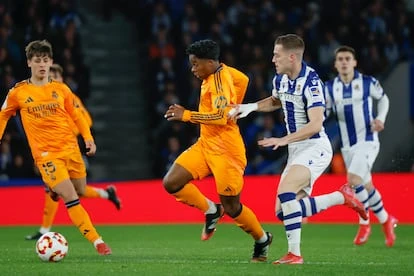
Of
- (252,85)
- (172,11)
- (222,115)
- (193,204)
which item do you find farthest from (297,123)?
(172,11)

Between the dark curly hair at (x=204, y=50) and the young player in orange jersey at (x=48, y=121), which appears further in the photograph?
the young player in orange jersey at (x=48, y=121)

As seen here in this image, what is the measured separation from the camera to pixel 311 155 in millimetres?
8820

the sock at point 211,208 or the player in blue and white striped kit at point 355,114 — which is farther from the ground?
the player in blue and white striped kit at point 355,114

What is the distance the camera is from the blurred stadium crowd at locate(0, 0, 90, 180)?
15703 millimetres

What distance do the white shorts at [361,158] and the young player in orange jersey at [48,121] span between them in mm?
3127

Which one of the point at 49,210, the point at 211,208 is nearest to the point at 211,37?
the point at 49,210

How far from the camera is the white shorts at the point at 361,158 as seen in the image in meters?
11.5

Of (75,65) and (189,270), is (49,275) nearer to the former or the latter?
(189,270)

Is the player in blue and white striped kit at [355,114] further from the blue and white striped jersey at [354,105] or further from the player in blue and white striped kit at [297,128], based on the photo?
the player in blue and white striped kit at [297,128]

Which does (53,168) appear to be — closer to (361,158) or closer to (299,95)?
(299,95)

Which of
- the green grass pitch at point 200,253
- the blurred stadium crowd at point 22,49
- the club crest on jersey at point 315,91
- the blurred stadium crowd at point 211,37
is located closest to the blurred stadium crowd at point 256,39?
the blurred stadium crowd at point 211,37

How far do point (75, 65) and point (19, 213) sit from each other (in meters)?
3.40

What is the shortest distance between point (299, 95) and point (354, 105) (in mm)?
3093

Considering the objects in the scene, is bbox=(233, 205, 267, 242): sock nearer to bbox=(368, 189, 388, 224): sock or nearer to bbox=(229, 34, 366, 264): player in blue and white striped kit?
bbox=(229, 34, 366, 264): player in blue and white striped kit
